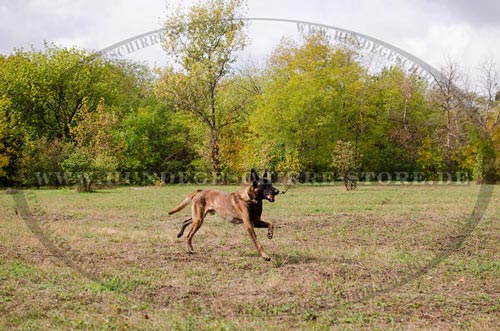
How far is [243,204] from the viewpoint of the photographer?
10875 millimetres

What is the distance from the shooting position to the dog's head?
1056 centimetres

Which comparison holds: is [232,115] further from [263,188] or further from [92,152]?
[263,188]

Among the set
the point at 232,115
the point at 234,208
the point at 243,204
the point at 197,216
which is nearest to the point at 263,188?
the point at 243,204

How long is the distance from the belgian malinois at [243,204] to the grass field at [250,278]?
26.5 inches

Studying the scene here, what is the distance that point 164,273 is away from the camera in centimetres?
960

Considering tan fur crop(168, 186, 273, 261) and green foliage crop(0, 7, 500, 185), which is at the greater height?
green foliage crop(0, 7, 500, 185)

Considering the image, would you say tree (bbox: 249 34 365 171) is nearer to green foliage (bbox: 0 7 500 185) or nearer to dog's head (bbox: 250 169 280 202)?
green foliage (bbox: 0 7 500 185)

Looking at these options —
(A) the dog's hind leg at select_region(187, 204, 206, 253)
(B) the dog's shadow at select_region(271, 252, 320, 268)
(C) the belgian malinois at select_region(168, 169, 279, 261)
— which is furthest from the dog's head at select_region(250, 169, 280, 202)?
(A) the dog's hind leg at select_region(187, 204, 206, 253)

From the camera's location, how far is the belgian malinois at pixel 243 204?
10.6 m

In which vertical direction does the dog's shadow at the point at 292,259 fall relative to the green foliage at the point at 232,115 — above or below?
below

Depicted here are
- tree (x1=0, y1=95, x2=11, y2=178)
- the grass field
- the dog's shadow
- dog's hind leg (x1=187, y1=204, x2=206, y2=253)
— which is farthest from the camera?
tree (x1=0, y1=95, x2=11, y2=178)

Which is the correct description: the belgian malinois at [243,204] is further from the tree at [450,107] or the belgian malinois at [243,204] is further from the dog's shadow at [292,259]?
the tree at [450,107]

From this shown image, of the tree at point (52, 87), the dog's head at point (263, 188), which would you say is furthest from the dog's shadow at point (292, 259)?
the tree at point (52, 87)

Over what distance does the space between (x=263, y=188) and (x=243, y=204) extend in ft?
1.84
